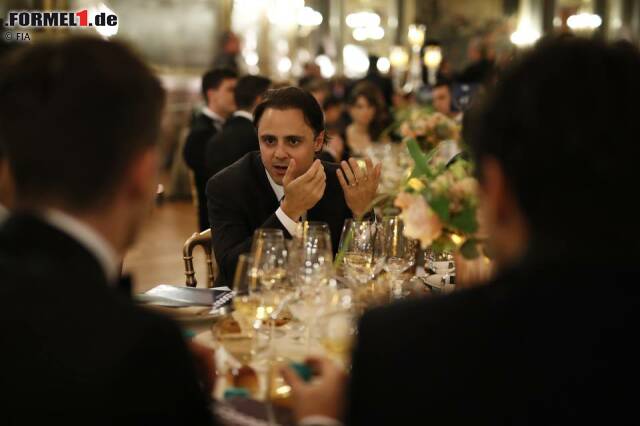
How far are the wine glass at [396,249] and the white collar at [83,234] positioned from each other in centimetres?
149

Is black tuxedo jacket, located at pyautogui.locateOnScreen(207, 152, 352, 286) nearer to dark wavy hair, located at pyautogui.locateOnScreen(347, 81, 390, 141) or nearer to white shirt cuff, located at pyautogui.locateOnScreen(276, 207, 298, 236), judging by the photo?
white shirt cuff, located at pyautogui.locateOnScreen(276, 207, 298, 236)

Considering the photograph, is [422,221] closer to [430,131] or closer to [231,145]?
[231,145]

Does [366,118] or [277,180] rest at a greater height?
[366,118]

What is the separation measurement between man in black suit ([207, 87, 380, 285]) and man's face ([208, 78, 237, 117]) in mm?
3112

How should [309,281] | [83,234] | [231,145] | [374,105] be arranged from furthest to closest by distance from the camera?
[374,105], [231,145], [309,281], [83,234]

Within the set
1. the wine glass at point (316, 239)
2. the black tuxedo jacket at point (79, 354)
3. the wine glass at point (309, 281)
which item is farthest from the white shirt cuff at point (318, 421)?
the wine glass at point (316, 239)

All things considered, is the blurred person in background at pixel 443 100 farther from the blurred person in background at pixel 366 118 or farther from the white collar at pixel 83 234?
the white collar at pixel 83 234

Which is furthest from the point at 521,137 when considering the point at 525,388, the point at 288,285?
A: the point at 288,285

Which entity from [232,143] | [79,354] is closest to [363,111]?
[232,143]

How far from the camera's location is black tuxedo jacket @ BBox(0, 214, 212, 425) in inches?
41.8

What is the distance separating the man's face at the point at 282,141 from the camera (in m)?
3.23

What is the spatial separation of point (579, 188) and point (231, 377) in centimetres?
91

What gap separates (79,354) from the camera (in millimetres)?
1062

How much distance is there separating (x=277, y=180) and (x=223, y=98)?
130 inches
